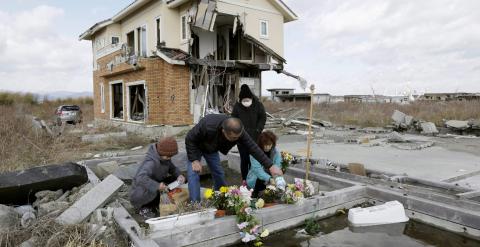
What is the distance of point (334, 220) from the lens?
16.9ft

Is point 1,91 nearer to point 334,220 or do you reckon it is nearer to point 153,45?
point 153,45

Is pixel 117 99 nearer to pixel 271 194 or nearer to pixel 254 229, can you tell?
pixel 271 194

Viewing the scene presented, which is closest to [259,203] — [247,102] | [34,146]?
[247,102]

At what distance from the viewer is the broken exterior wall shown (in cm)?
1595

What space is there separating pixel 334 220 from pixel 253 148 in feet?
5.72

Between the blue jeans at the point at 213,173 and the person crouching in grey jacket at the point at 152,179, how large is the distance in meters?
0.17

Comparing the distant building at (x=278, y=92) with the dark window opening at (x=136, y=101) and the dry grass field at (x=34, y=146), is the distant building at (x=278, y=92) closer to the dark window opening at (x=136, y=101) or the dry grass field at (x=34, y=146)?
the dark window opening at (x=136, y=101)

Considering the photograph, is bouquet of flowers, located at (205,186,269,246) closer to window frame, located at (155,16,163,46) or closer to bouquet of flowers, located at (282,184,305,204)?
bouquet of flowers, located at (282,184,305,204)

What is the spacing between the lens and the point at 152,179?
4906mm

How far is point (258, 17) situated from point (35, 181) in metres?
14.1

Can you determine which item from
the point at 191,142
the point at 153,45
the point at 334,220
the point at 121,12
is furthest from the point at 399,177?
the point at 121,12

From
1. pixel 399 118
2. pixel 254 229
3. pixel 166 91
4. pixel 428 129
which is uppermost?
pixel 166 91

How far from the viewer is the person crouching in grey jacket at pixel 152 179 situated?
471cm

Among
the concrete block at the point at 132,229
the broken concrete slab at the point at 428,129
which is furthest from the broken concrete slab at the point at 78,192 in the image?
the broken concrete slab at the point at 428,129
